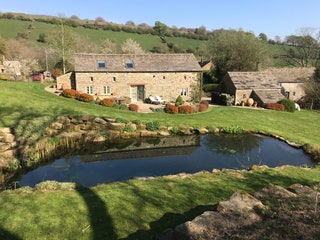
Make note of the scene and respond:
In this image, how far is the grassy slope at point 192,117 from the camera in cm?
2458

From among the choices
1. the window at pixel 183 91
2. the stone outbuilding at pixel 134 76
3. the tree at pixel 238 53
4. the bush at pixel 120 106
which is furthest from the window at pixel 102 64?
the tree at pixel 238 53

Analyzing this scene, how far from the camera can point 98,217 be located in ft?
31.3

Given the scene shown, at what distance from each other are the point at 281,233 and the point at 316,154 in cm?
1732

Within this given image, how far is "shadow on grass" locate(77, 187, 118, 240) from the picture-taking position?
8.55 m

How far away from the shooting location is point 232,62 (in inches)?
2066

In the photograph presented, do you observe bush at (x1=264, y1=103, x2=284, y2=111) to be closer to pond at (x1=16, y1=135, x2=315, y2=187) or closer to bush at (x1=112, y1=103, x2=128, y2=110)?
→ pond at (x1=16, y1=135, x2=315, y2=187)

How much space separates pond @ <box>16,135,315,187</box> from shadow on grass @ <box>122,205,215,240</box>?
692cm

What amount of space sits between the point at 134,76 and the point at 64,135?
1768 centimetres

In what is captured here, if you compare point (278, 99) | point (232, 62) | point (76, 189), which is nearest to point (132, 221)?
point (76, 189)

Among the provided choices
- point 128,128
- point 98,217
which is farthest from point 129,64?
point 98,217

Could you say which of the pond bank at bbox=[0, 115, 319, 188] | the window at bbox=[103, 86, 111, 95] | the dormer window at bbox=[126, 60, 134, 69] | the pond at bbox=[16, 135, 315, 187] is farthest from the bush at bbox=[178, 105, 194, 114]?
the window at bbox=[103, 86, 111, 95]

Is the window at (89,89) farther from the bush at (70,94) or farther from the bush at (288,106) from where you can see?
the bush at (288,106)

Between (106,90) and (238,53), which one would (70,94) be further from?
(238,53)

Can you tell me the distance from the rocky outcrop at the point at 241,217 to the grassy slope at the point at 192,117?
17.4 m
